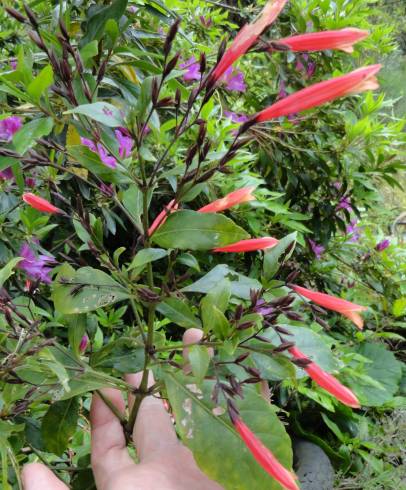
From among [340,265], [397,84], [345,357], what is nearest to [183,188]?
[345,357]

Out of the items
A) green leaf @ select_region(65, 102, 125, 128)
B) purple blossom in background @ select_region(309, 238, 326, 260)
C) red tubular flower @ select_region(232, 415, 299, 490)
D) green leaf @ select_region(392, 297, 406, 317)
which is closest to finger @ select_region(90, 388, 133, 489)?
red tubular flower @ select_region(232, 415, 299, 490)

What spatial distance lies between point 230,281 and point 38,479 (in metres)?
0.35

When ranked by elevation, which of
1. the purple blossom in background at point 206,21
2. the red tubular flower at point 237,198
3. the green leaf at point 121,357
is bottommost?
the green leaf at point 121,357

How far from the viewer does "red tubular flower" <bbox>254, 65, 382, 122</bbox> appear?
56 cm

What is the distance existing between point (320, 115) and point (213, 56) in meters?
0.69

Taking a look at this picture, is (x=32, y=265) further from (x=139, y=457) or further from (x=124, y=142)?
(x=139, y=457)

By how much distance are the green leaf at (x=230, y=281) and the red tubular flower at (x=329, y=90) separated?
0.23 meters

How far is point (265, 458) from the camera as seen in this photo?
1.91ft

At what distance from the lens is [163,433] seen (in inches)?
31.6

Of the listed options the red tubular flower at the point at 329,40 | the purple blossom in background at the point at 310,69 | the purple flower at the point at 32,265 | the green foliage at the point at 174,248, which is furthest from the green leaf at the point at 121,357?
the purple blossom in background at the point at 310,69

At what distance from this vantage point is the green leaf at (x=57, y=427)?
724 mm

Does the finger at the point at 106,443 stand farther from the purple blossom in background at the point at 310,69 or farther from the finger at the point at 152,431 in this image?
the purple blossom in background at the point at 310,69

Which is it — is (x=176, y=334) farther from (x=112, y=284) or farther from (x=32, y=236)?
(x=112, y=284)

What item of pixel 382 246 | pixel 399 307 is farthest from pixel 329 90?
pixel 382 246
